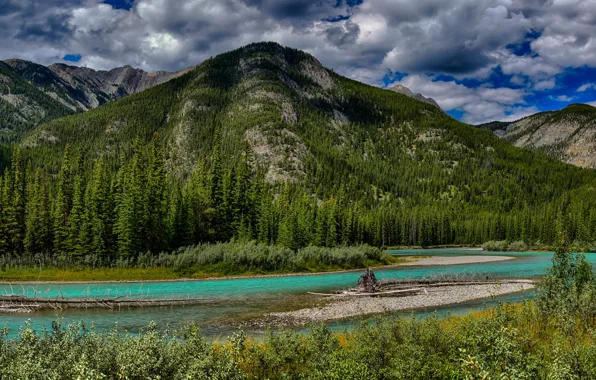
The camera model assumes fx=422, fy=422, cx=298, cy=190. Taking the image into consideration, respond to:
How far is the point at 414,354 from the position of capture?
1600 cm

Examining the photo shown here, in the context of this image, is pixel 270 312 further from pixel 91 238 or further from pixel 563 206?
pixel 563 206

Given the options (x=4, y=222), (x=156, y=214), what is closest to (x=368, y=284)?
(x=156, y=214)

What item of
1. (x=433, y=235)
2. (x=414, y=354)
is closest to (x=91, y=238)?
(x=414, y=354)

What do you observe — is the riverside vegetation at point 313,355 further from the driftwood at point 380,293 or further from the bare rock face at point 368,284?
the bare rock face at point 368,284

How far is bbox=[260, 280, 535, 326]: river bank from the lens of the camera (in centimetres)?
3791

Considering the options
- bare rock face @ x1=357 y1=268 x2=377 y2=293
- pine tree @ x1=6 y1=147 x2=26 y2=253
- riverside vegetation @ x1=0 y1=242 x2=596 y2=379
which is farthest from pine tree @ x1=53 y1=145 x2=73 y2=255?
riverside vegetation @ x1=0 y1=242 x2=596 y2=379

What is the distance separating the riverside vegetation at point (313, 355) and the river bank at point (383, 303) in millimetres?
13580

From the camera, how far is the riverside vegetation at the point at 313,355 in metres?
13.1

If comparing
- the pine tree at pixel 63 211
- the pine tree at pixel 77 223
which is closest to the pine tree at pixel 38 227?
the pine tree at pixel 63 211

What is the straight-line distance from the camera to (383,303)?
45.5 m

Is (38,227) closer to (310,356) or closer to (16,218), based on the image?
(16,218)

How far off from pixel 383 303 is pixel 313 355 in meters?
29.5

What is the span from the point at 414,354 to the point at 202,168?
87.6 metres

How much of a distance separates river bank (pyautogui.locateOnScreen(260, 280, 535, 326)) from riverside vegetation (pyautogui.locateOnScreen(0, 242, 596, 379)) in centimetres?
1358
